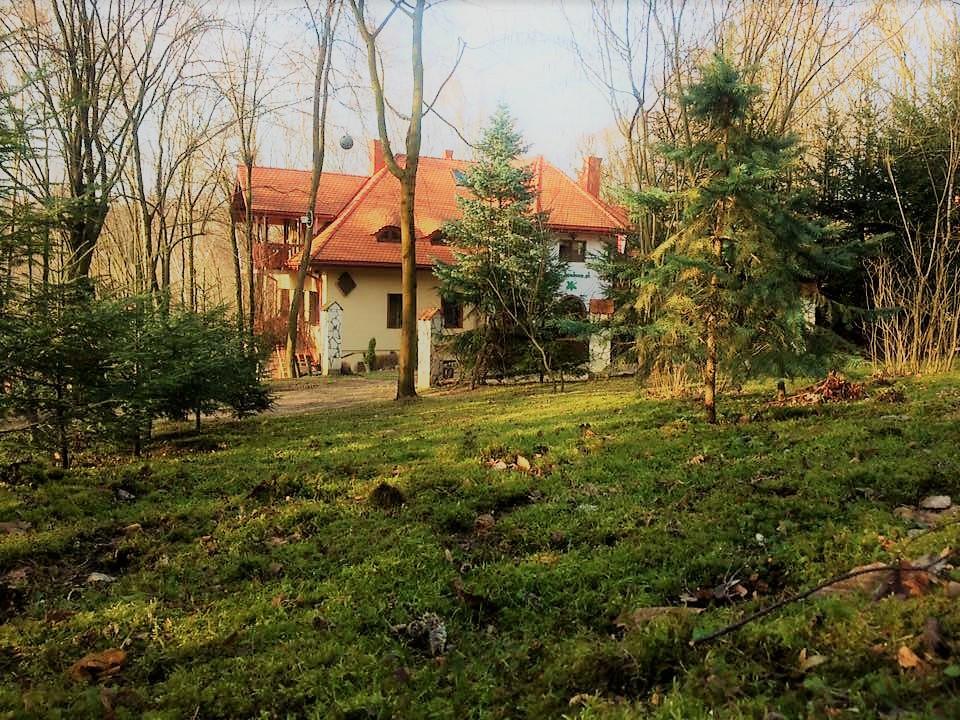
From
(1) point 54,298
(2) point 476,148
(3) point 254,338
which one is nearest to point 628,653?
(1) point 54,298

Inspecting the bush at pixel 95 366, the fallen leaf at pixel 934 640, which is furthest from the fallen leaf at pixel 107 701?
the bush at pixel 95 366

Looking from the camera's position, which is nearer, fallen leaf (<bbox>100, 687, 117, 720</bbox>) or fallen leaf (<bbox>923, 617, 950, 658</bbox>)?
fallen leaf (<bbox>923, 617, 950, 658</bbox>)

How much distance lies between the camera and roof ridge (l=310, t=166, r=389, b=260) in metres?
23.4

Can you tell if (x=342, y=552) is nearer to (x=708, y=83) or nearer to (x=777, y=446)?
(x=777, y=446)

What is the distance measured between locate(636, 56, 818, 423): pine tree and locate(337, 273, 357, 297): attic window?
1826cm

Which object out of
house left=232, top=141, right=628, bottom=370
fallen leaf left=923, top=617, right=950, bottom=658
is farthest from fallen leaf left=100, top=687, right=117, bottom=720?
house left=232, top=141, right=628, bottom=370

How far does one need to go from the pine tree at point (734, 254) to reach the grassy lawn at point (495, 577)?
828 mm

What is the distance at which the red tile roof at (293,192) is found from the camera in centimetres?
2592

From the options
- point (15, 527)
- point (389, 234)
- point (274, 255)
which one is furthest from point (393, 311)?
point (15, 527)

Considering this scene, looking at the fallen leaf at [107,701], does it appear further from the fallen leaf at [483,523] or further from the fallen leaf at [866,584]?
the fallen leaf at [866,584]

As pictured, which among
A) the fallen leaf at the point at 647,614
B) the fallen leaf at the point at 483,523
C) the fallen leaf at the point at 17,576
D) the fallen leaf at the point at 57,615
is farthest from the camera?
the fallen leaf at the point at 483,523

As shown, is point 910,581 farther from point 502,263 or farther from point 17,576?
point 502,263

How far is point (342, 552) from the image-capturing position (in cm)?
381

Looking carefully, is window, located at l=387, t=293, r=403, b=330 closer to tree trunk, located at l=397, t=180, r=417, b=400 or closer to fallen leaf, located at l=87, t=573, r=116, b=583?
tree trunk, located at l=397, t=180, r=417, b=400
